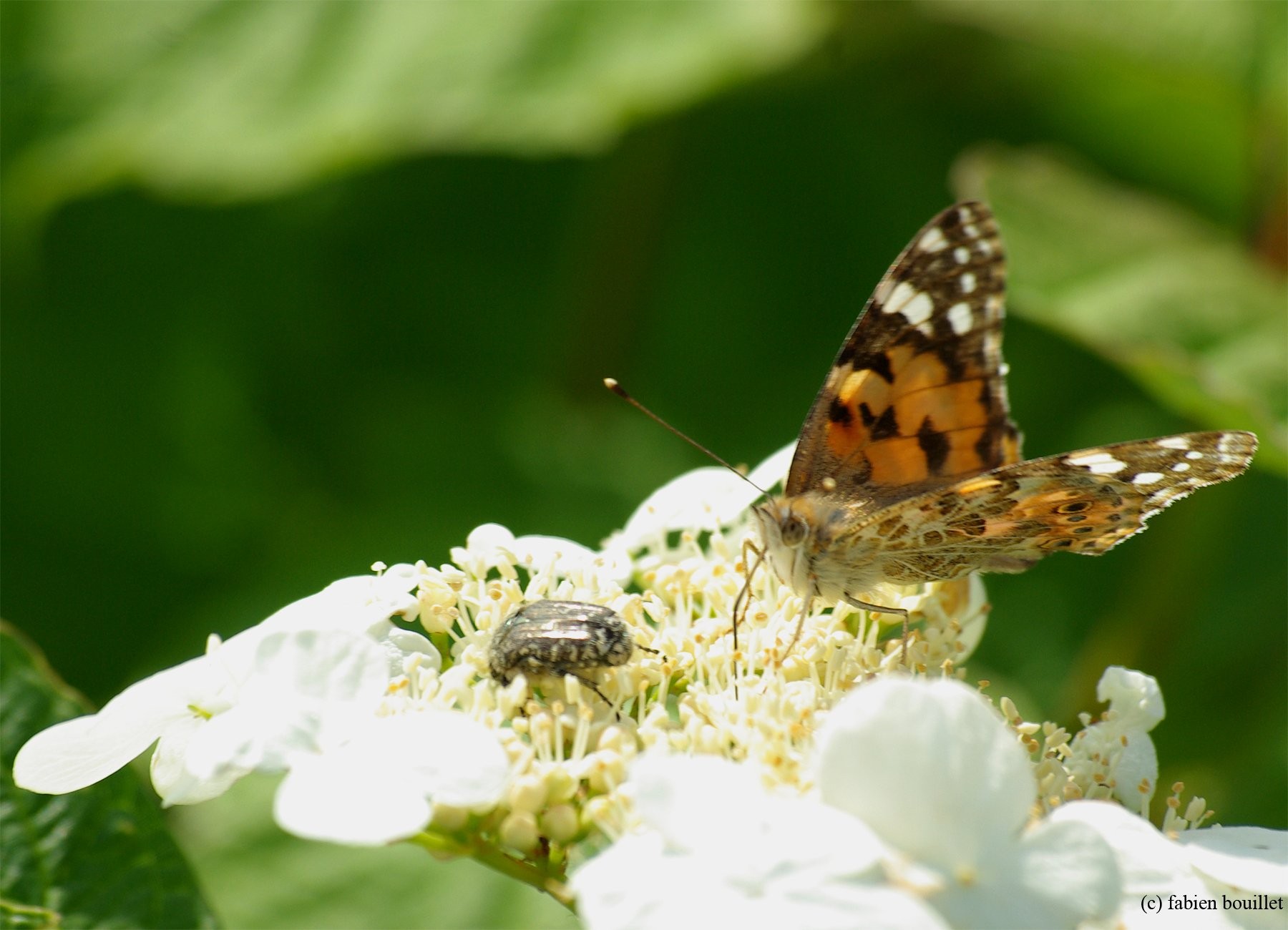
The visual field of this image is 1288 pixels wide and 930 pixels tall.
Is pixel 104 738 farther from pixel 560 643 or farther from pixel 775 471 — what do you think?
pixel 775 471

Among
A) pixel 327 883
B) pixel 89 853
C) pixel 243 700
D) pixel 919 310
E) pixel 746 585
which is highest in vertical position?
pixel 919 310

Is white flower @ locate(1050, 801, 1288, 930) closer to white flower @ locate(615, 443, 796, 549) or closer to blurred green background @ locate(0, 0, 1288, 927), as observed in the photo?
white flower @ locate(615, 443, 796, 549)

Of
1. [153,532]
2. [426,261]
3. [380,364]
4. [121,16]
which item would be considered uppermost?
[121,16]

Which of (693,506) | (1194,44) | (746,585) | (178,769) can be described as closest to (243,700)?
(178,769)

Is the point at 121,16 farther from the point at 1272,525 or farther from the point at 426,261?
the point at 1272,525

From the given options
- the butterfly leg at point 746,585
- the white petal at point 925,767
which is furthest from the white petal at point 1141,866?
the butterfly leg at point 746,585

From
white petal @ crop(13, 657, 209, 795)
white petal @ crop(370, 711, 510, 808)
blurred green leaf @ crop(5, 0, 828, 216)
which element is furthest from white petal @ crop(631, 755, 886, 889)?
blurred green leaf @ crop(5, 0, 828, 216)

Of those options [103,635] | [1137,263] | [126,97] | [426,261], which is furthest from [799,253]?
→ [103,635]
